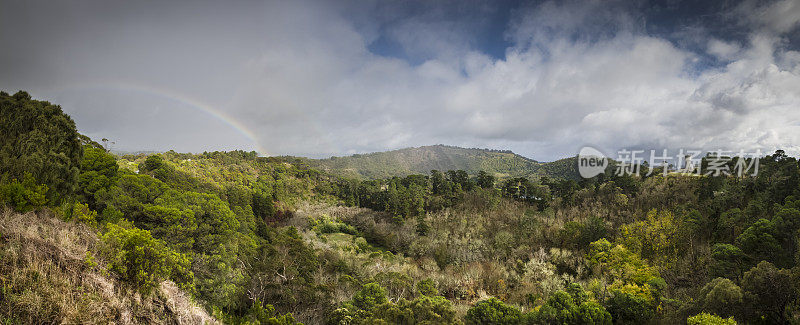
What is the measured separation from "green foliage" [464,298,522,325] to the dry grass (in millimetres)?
14817

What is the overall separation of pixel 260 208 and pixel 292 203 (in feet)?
58.9

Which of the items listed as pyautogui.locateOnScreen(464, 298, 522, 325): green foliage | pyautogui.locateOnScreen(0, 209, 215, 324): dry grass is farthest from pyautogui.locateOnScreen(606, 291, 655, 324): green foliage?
pyautogui.locateOnScreen(0, 209, 215, 324): dry grass

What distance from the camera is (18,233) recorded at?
8352mm

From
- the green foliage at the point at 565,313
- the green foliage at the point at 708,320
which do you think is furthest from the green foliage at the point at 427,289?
the green foliage at the point at 708,320

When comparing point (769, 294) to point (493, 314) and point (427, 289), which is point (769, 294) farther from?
point (427, 289)

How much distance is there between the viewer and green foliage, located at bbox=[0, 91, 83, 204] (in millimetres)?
13914

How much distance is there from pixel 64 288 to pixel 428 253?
41.9 meters

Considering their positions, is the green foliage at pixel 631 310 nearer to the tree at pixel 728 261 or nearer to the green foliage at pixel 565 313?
the green foliage at pixel 565 313

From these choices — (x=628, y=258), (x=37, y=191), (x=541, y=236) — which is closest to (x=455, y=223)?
(x=541, y=236)

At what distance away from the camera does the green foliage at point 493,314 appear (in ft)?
57.8

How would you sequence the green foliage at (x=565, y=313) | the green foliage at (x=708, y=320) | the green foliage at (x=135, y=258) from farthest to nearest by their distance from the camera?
the green foliage at (x=565, y=313), the green foliage at (x=708, y=320), the green foliage at (x=135, y=258)

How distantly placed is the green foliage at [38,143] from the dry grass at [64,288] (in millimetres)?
5388

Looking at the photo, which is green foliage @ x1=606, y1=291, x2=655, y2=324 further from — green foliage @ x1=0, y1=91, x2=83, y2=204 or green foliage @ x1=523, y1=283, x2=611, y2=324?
green foliage @ x1=0, y1=91, x2=83, y2=204

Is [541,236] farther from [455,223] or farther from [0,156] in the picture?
[0,156]
